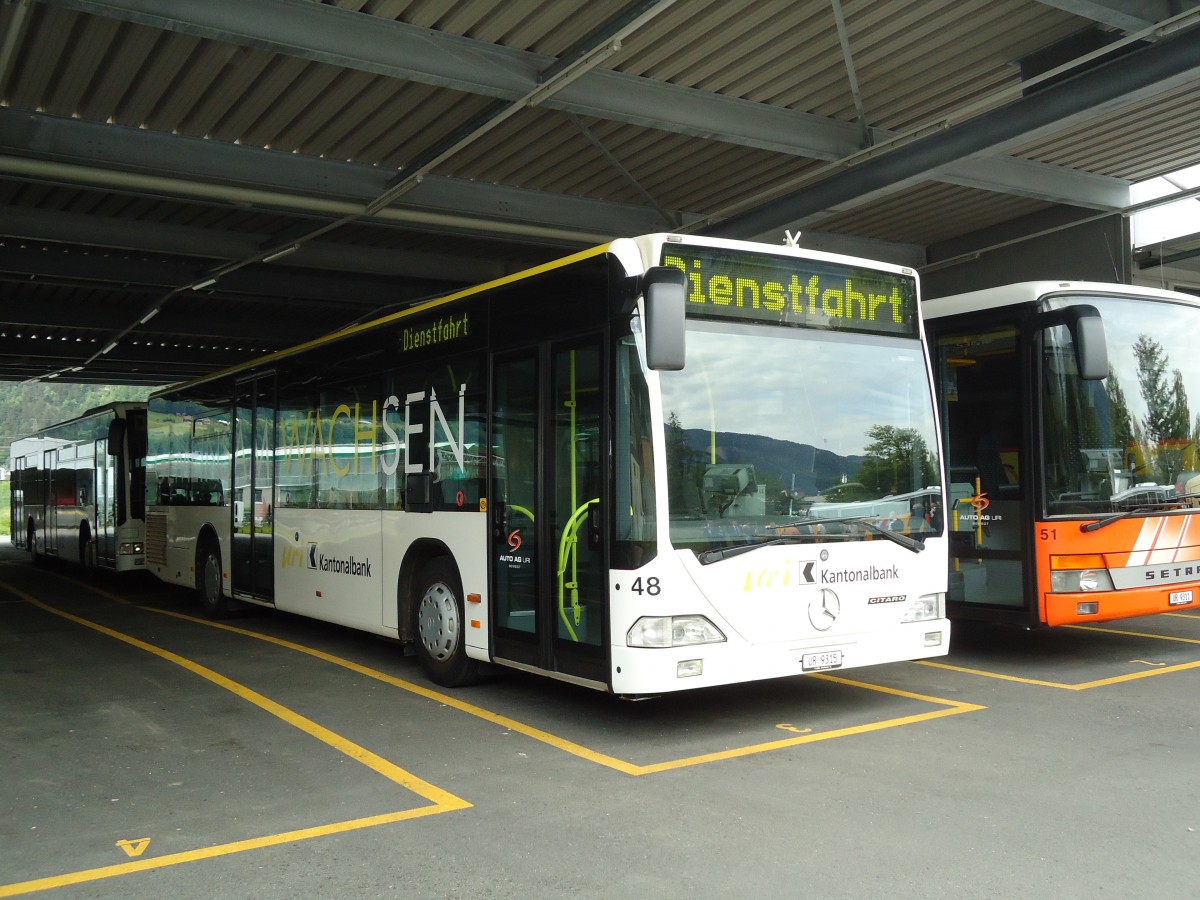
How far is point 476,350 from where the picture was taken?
8531 millimetres

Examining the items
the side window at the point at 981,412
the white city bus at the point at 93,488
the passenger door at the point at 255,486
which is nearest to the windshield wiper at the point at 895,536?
the side window at the point at 981,412

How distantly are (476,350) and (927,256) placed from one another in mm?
11912

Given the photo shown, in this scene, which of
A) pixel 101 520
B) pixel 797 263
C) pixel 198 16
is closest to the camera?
pixel 797 263

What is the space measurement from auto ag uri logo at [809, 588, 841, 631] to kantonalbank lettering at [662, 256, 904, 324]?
1865 millimetres

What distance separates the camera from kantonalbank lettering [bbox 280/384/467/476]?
8.95m

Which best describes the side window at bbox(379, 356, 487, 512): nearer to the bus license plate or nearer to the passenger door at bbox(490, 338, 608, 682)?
the passenger door at bbox(490, 338, 608, 682)

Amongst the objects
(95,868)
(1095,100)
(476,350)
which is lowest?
(95,868)

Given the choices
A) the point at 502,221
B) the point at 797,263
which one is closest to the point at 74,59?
the point at 502,221

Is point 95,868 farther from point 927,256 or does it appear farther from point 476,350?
point 927,256

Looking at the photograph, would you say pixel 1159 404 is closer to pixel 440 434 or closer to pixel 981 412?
pixel 981 412

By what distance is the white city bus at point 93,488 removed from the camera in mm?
18406

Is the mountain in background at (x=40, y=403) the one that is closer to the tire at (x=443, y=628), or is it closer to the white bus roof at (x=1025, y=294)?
the tire at (x=443, y=628)

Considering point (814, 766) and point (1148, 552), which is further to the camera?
point (1148, 552)

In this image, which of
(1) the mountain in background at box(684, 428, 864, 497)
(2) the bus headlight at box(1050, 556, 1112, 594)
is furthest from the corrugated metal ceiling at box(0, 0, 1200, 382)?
(2) the bus headlight at box(1050, 556, 1112, 594)
